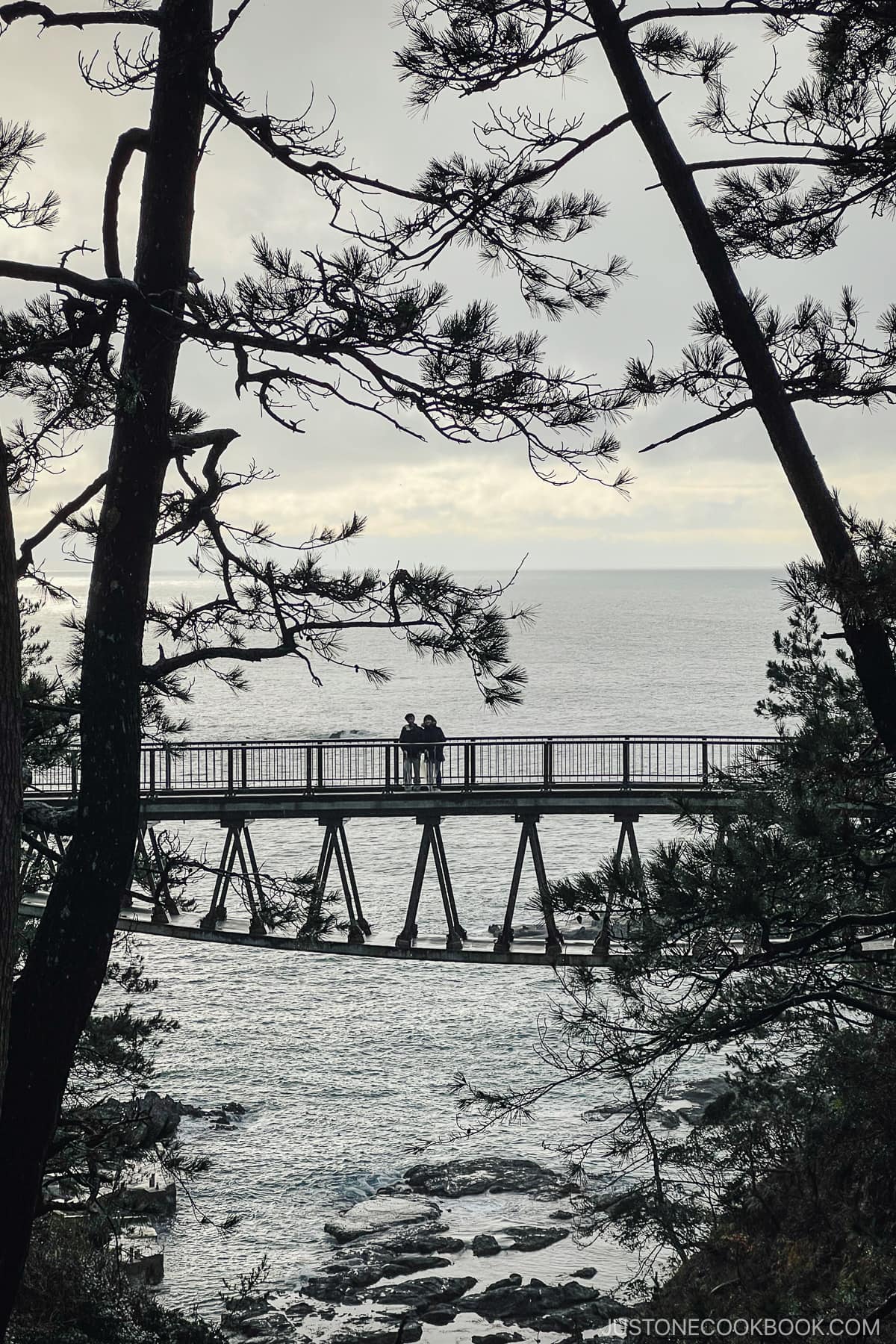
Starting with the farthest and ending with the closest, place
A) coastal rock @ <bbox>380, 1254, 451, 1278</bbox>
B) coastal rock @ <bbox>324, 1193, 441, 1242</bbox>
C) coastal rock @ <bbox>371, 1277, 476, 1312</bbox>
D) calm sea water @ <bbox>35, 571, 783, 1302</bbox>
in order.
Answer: calm sea water @ <bbox>35, 571, 783, 1302</bbox>, coastal rock @ <bbox>324, 1193, 441, 1242</bbox>, coastal rock @ <bbox>380, 1254, 451, 1278</bbox>, coastal rock @ <bbox>371, 1277, 476, 1312</bbox>

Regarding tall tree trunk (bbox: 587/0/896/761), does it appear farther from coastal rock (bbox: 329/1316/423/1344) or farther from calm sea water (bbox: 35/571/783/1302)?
coastal rock (bbox: 329/1316/423/1344)

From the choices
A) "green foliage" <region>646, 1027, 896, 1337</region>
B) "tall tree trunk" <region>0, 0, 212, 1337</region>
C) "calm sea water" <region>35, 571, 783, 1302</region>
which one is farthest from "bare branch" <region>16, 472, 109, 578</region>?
"green foliage" <region>646, 1027, 896, 1337</region>

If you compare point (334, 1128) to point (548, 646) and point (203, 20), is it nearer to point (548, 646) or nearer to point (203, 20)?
point (203, 20)

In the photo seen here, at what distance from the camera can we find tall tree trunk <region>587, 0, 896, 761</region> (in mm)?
6863

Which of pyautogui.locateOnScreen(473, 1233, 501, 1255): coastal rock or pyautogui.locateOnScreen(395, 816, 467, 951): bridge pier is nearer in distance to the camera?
pyautogui.locateOnScreen(473, 1233, 501, 1255): coastal rock

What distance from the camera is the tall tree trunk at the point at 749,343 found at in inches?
270

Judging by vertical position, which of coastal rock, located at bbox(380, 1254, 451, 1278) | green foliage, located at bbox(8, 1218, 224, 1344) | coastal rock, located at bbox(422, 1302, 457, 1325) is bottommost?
coastal rock, located at bbox(380, 1254, 451, 1278)

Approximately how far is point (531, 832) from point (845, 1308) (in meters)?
12.8

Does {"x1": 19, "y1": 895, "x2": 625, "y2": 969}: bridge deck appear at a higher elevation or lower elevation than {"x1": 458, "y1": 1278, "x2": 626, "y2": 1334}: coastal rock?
higher

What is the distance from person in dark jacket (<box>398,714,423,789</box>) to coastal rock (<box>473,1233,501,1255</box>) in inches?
286

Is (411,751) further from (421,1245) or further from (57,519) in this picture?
(57,519)

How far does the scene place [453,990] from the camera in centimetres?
3275

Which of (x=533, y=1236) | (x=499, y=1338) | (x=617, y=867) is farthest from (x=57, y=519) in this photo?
(x=533, y=1236)

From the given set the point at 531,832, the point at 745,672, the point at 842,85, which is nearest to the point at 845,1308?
the point at 842,85
